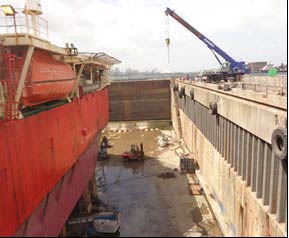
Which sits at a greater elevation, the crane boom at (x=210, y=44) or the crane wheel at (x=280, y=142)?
the crane boom at (x=210, y=44)

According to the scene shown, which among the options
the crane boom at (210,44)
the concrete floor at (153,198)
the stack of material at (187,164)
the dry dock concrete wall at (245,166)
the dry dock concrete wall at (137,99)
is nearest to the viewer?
the dry dock concrete wall at (245,166)

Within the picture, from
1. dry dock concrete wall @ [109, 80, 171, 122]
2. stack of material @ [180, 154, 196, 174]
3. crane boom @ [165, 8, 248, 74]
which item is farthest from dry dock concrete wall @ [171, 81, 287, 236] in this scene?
dry dock concrete wall @ [109, 80, 171, 122]

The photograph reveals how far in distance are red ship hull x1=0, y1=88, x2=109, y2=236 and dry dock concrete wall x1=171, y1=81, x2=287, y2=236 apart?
5.86 meters

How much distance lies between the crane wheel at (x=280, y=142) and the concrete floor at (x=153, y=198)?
116 inches

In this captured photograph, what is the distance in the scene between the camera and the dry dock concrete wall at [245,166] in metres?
9.02

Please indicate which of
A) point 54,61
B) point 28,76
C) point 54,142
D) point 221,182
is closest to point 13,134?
point 28,76

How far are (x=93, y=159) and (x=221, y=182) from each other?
27.5 ft

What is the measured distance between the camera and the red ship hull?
7.39m

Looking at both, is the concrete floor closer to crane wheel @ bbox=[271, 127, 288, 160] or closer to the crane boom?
crane wheel @ bbox=[271, 127, 288, 160]

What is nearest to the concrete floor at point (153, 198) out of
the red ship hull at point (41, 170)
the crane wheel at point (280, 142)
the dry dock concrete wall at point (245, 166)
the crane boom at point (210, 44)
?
the dry dock concrete wall at point (245, 166)

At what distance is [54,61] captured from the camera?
1153 centimetres

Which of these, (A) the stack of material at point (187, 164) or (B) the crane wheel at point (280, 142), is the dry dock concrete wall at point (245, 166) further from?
(A) the stack of material at point (187, 164)

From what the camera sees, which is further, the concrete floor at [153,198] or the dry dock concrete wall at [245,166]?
the concrete floor at [153,198]

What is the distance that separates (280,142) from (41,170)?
25.0 feet
